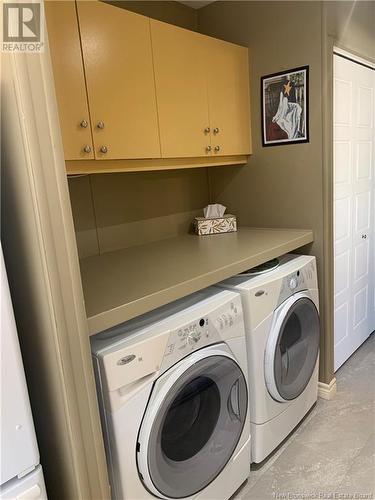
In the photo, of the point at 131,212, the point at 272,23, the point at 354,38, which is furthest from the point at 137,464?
the point at 354,38

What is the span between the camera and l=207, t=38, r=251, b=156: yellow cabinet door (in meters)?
2.04

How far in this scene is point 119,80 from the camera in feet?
5.24

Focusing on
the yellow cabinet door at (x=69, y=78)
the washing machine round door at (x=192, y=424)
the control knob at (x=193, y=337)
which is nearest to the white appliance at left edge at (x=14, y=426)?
the washing machine round door at (x=192, y=424)

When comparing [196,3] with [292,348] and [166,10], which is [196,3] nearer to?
[166,10]

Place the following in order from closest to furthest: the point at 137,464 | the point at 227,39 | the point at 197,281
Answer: the point at 137,464, the point at 197,281, the point at 227,39

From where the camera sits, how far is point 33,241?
2.95 feet

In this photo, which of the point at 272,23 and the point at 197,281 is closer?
the point at 197,281

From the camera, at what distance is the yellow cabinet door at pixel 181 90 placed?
176cm

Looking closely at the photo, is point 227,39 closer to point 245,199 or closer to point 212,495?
point 245,199

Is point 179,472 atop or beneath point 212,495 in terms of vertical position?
atop

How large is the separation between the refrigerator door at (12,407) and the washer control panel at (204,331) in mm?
449

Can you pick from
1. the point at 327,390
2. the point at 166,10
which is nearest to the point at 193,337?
the point at 327,390

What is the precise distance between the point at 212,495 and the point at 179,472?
0.96 ft

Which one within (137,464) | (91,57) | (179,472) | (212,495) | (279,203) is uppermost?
(91,57)
